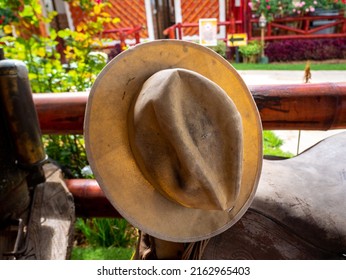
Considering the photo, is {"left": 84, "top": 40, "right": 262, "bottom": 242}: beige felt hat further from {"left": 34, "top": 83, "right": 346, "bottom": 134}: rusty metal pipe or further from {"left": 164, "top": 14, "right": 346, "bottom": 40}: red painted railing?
{"left": 164, "top": 14, "right": 346, "bottom": 40}: red painted railing

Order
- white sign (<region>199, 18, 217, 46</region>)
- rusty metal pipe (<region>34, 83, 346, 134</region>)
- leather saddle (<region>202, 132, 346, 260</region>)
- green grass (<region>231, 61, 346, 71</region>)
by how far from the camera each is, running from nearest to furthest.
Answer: leather saddle (<region>202, 132, 346, 260</region>), rusty metal pipe (<region>34, 83, 346, 134</region>), white sign (<region>199, 18, 217, 46</region>), green grass (<region>231, 61, 346, 71</region>)

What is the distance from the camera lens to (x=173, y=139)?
0.49 m

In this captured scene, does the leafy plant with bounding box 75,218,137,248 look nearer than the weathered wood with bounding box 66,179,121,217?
No

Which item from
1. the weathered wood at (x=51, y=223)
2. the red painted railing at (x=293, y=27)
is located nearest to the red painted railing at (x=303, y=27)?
the red painted railing at (x=293, y=27)

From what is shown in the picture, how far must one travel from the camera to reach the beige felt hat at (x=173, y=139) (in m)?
0.51

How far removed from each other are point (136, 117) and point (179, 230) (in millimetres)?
255

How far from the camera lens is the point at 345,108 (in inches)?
39.7

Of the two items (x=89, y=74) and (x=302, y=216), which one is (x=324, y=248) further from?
(x=89, y=74)

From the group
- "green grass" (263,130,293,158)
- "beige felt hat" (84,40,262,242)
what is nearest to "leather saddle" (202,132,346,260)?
"beige felt hat" (84,40,262,242)

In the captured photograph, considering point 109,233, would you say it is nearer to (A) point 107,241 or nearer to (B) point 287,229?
(A) point 107,241

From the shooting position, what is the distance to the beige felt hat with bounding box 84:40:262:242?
51 centimetres

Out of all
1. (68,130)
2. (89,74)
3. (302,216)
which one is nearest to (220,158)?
(302,216)

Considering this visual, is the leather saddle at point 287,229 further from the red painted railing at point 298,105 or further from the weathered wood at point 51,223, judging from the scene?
the weathered wood at point 51,223

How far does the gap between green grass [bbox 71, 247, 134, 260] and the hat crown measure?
122 cm
